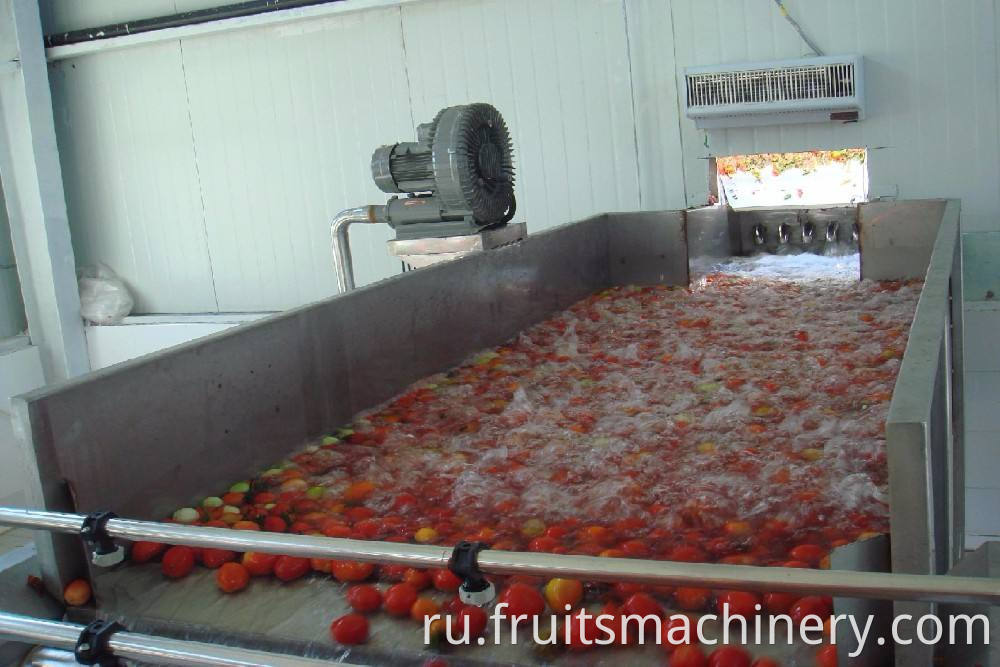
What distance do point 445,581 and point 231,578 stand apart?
0.32 meters

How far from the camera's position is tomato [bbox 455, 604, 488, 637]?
3.76 ft

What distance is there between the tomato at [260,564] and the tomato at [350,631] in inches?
8.8

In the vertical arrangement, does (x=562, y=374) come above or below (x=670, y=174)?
below

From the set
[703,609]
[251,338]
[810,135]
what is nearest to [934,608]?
[703,609]

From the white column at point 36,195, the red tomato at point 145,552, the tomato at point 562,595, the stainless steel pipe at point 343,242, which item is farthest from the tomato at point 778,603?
the white column at point 36,195

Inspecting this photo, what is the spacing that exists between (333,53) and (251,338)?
387cm

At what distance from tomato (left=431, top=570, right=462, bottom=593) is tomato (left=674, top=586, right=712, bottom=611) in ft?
0.96

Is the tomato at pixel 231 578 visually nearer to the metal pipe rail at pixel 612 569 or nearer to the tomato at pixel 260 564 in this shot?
the tomato at pixel 260 564

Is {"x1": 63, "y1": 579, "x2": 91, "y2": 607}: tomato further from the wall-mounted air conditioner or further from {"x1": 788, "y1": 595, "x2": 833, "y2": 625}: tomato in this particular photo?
the wall-mounted air conditioner

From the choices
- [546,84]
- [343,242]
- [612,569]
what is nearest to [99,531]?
[612,569]

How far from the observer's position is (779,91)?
166 inches

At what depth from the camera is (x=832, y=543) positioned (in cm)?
127

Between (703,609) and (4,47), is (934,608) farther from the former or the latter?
(4,47)

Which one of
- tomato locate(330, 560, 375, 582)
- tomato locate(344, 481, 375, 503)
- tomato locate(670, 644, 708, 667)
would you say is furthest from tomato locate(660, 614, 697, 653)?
tomato locate(344, 481, 375, 503)
